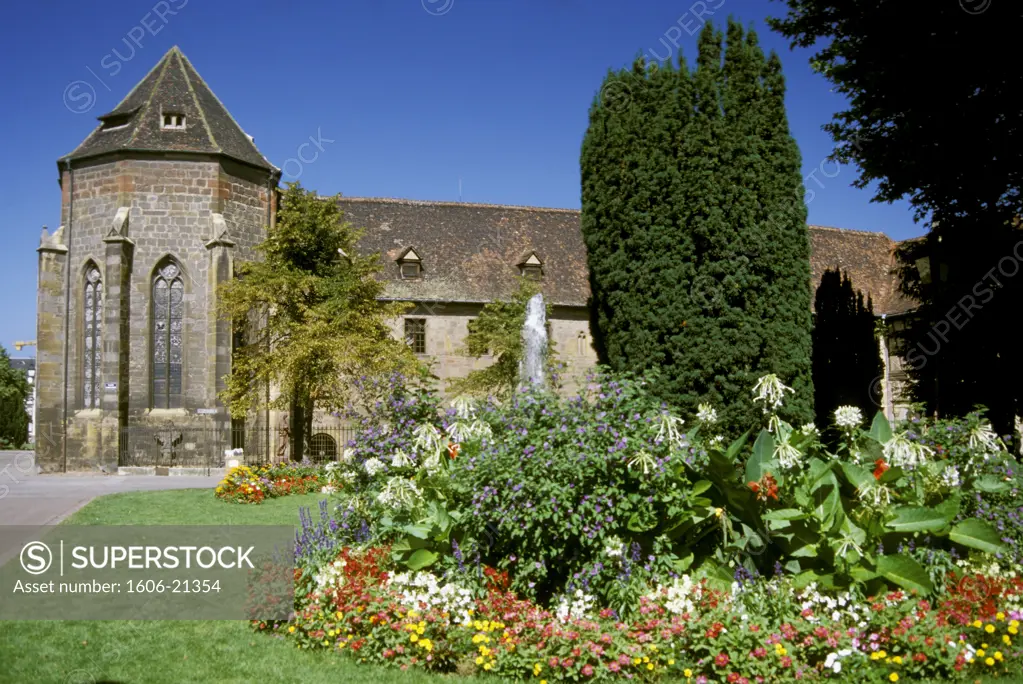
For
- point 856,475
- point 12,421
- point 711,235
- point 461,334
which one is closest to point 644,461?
point 856,475

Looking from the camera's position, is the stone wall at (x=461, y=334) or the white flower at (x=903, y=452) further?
the stone wall at (x=461, y=334)

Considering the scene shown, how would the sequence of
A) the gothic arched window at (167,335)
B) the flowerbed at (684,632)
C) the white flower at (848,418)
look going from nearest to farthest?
the flowerbed at (684,632), the white flower at (848,418), the gothic arched window at (167,335)

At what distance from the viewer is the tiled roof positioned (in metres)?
33.0

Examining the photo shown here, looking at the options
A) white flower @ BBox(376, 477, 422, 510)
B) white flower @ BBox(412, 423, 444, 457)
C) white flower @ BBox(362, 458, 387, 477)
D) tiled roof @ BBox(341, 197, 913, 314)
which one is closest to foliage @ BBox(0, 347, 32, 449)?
tiled roof @ BBox(341, 197, 913, 314)

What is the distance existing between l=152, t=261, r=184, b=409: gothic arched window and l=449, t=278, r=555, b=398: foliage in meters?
9.00

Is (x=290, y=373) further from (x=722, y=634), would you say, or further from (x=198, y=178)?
(x=722, y=634)

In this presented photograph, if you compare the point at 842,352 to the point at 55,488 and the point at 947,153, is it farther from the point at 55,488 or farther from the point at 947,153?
the point at 55,488

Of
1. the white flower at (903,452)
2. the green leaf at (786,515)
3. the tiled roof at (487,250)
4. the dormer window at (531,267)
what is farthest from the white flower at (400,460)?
the dormer window at (531,267)

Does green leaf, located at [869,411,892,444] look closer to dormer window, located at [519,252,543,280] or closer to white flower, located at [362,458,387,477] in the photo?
white flower, located at [362,458,387,477]

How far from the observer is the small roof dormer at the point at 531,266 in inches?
1323

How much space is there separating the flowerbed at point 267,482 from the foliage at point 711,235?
7.47 meters

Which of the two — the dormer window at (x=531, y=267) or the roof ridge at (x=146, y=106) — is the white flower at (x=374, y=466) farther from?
the dormer window at (x=531, y=267)

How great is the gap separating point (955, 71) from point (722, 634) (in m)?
12.3

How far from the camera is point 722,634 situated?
19.9ft
